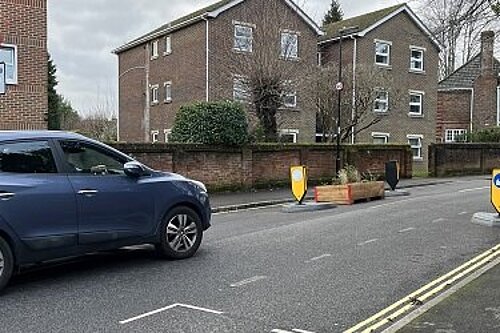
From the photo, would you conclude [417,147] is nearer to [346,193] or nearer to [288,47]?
[288,47]

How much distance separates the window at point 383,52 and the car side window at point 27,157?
3184cm

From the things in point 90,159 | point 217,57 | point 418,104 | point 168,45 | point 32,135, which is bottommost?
point 90,159

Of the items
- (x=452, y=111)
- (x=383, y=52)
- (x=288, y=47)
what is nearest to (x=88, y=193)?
(x=288, y=47)

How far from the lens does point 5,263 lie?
238 inches

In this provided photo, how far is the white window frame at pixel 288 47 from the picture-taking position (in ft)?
87.5

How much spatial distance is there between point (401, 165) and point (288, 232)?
1713 centimetres

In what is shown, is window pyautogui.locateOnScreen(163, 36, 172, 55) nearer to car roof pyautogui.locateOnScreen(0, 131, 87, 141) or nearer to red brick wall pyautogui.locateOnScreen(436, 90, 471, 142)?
red brick wall pyautogui.locateOnScreen(436, 90, 471, 142)

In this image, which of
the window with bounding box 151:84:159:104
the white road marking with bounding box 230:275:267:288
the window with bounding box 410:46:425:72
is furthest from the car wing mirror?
the window with bounding box 410:46:425:72

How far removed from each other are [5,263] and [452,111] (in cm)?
4357

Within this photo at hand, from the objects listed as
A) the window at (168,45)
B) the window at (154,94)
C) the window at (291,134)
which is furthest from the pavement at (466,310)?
the window at (154,94)

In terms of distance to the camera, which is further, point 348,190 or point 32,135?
point 348,190

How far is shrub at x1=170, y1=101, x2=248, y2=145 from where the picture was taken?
59.6 feet

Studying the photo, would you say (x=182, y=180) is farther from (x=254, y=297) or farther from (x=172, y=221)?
(x=254, y=297)

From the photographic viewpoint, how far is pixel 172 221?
776 centimetres
